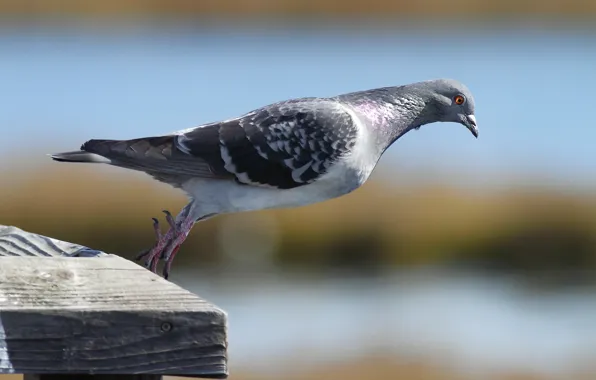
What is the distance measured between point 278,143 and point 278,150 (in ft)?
0.16

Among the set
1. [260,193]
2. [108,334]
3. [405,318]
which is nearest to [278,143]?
[260,193]

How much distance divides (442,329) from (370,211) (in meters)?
1.52

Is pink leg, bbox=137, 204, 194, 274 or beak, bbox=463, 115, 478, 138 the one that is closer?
pink leg, bbox=137, 204, 194, 274

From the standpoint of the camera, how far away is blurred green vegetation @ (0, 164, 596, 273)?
485 inches

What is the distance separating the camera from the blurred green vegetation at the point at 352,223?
485 inches

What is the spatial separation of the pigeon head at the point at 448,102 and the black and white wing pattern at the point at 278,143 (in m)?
0.39

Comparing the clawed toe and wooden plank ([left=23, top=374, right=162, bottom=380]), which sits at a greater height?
wooden plank ([left=23, top=374, right=162, bottom=380])

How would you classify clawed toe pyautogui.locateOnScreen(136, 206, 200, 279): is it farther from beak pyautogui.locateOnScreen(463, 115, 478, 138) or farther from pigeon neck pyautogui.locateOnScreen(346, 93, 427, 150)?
beak pyautogui.locateOnScreen(463, 115, 478, 138)

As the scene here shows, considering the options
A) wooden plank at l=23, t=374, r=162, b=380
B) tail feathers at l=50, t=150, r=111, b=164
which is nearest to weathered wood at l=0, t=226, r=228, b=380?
wooden plank at l=23, t=374, r=162, b=380

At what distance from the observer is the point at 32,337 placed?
315cm

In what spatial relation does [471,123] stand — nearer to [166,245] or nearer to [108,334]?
[166,245]

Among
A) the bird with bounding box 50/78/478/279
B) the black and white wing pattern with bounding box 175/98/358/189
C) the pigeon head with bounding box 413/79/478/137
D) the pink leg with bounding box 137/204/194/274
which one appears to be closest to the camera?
the pink leg with bounding box 137/204/194/274

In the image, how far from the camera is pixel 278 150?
18.8 feet

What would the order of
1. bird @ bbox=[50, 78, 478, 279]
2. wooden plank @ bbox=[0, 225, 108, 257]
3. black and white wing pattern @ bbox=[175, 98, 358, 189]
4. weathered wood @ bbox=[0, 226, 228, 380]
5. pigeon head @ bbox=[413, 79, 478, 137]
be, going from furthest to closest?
pigeon head @ bbox=[413, 79, 478, 137]
black and white wing pattern @ bbox=[175, 98, 358, 189]
bird @ bbox=[50, 78, 478, 279]
wooden plank @ bbox=[0, 225, 108, 257]
weathered wood @ bbox=[0, 226, 228, 380]
